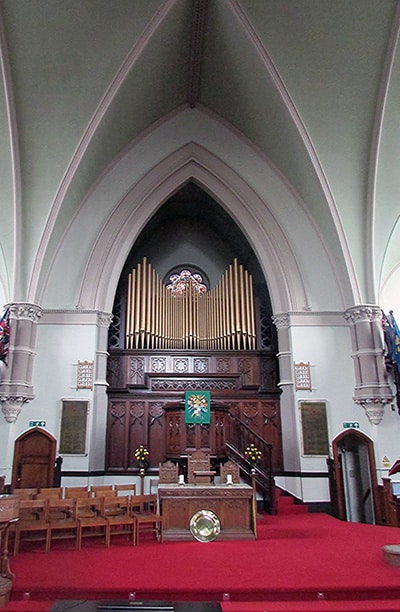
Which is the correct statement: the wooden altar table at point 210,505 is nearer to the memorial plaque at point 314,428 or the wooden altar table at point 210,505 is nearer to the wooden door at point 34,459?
the memorial plaque at point 314,428

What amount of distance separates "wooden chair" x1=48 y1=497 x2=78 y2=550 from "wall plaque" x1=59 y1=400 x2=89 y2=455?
9.63ft

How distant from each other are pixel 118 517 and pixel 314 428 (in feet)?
19.4

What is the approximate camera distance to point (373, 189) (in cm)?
1187

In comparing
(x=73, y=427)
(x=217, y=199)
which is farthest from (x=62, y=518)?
(x=217, y=199)

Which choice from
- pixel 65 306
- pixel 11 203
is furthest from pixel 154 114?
pixel 65 306

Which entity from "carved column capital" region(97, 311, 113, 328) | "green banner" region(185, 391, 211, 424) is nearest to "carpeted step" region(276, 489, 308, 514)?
"green banner" region(185, 391, 211, 424)

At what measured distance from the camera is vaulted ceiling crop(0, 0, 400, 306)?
980cm

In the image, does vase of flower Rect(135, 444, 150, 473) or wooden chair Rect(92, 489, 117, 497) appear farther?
vase of flower Rect(135, 444, 150, 473)

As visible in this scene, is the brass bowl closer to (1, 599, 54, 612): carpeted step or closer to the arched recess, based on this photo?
(1, 599, 54, 612): carpeted step

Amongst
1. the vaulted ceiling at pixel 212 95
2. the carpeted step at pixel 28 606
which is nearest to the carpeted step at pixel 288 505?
the vaulted ceiling at pixel 212 95

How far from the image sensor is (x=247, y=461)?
11.2 m

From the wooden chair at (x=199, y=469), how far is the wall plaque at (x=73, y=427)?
3677mm

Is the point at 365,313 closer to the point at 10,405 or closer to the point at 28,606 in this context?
the point at 10,405

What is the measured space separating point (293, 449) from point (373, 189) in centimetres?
708
